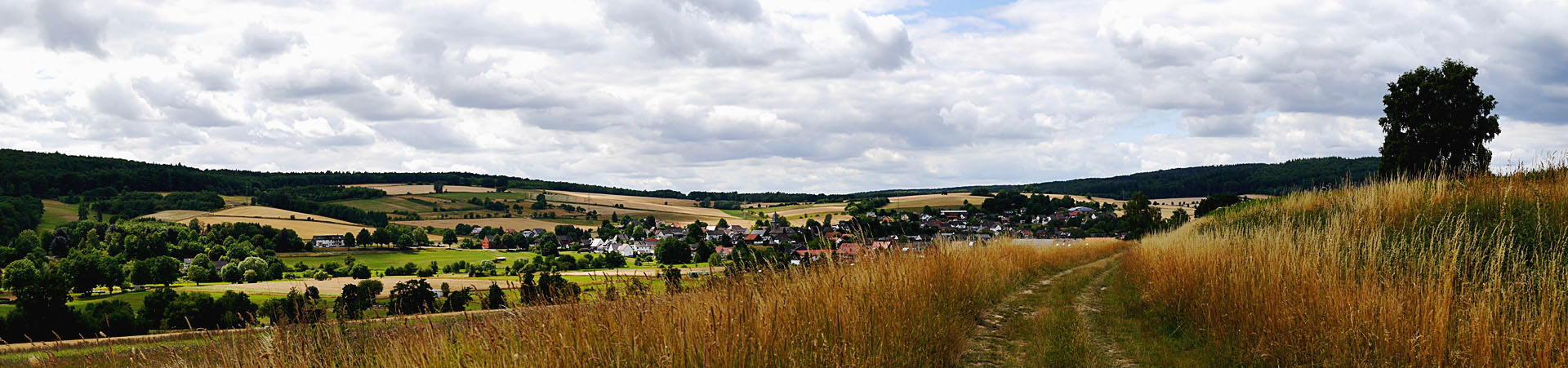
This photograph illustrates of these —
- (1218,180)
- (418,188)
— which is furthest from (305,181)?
(1218,180)

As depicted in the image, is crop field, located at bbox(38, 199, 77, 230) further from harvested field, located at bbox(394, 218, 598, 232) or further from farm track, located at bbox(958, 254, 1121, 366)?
farm track, located at bbox(958, 254, 1121, 366)

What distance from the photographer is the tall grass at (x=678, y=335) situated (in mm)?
4711

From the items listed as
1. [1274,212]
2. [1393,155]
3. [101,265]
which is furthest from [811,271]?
[101,265]

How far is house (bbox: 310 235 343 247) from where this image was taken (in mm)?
98375

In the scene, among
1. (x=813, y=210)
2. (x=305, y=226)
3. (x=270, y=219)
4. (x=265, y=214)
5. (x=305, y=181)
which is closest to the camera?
(x=813, y=210)

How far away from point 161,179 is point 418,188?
171 ft

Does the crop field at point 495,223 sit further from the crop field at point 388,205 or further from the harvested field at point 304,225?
the crop field at point 388,205

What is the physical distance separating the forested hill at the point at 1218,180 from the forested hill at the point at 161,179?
86.5m

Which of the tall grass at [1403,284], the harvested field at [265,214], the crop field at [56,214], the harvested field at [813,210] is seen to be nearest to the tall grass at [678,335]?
the tall grass at [1403,284]

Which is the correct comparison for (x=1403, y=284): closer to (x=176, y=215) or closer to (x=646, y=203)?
(x=646, y=203)


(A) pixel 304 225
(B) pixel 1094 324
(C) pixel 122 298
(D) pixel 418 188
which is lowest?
(C) pixel 122 298

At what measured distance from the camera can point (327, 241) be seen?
331ft

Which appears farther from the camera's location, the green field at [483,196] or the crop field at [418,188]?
the crop field at [418,188]

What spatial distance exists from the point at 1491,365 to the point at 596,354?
19.4 feet
